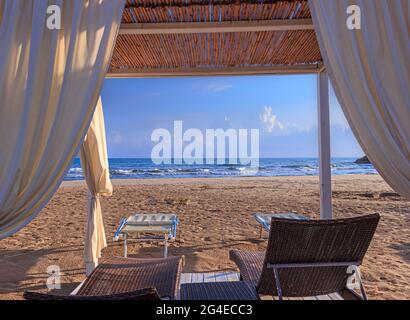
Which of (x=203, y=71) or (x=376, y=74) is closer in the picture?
(x=376, y=74)

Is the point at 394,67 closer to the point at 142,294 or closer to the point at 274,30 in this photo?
the point at 274,30

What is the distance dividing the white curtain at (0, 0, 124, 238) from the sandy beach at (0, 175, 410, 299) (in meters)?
1.55

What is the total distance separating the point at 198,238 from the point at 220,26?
2.95 metres

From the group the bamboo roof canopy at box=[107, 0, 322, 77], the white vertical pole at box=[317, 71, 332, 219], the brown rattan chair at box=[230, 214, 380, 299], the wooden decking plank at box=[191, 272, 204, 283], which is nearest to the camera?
the brown rattan chair at box=[230, 214, 380, 299]

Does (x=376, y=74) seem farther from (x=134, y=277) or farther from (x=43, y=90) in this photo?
(x=134, y=277)

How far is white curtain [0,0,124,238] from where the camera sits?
4.42ft

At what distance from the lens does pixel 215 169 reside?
18672mm

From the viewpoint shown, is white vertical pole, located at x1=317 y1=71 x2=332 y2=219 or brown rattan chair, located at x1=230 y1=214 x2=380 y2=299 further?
white vertical pole, located at x1=317 y1=71 x2=332 y2=219

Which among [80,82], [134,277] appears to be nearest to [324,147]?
[134,277]

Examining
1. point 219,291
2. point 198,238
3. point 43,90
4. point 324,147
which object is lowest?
point 198,238

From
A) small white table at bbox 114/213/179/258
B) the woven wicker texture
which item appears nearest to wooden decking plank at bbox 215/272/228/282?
small white table at bbox 114/213/179/258

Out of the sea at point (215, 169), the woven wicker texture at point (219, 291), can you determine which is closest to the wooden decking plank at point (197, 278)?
the woven wicker texture at point (219, 291)

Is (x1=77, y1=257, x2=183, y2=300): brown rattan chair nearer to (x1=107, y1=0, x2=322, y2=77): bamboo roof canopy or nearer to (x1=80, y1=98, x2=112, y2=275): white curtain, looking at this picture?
(x1=80, y1=98, x2=112, y2=275): white curtain

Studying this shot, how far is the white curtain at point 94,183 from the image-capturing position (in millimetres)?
2697
